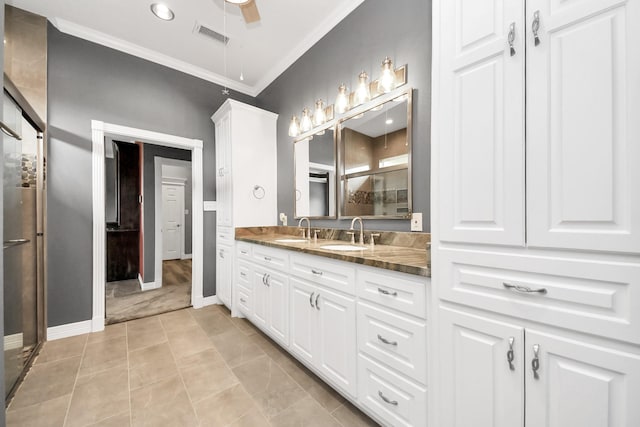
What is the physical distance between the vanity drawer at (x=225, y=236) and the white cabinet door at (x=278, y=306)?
0.95 m

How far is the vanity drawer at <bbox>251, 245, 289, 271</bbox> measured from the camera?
6.42 ft

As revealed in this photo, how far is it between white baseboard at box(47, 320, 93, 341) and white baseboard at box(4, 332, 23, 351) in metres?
0.71

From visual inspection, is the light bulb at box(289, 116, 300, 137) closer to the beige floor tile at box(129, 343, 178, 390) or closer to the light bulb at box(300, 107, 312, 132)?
the light bulb at box(300, 107, 312, 132)

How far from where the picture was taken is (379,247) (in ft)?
6.01

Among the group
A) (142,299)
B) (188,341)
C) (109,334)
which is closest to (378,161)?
(188,341)

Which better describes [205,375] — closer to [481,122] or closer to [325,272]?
[325,272]

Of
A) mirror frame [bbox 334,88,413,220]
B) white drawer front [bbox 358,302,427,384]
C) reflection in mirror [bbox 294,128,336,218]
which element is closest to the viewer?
white drawer front [bbox 358,302,427,384]

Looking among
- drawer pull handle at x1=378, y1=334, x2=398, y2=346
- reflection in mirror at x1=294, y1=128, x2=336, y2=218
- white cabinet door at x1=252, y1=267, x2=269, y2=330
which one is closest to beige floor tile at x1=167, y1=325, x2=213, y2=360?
white cabinet door at x1=252, y1=267, x2=269, y2=330

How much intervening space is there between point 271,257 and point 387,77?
1618mm

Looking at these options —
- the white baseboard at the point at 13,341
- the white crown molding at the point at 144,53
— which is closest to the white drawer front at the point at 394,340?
the white baseboard at the point at 13,341

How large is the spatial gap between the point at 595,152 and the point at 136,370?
2.75 meters

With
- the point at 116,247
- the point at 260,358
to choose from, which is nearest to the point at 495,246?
the point at 260,358

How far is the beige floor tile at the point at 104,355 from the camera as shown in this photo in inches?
75.3

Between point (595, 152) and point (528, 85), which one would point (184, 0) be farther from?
point (595, 152)
